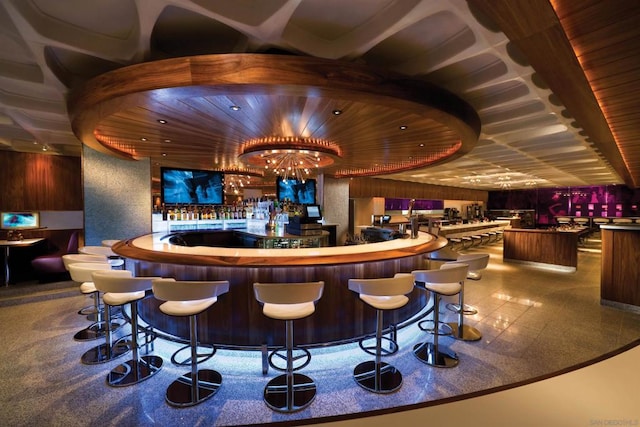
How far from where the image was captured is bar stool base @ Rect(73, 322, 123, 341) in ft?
10.2

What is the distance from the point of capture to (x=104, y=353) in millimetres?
2785

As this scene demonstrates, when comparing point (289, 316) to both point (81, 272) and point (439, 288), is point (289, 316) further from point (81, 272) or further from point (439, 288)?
point (81, 272)

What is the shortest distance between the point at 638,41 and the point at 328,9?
2.19 m

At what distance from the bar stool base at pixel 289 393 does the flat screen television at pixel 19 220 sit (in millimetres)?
6948

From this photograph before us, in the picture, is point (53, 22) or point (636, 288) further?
point (636, 288)

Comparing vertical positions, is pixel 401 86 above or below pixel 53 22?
below

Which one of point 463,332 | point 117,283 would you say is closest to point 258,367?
point 117,283

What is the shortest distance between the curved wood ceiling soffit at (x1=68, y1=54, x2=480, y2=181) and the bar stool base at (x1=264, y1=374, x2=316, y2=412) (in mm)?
2565

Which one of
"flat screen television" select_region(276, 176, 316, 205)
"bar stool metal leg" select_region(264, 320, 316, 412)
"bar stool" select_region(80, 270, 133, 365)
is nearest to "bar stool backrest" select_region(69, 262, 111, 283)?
"bar stool" select_region(80, 270, 133, 365)

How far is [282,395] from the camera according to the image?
2.18 meters

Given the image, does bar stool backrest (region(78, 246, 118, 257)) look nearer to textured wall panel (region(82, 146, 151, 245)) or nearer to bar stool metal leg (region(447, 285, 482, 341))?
textured wall panel (region(82, 146, 151, 245))

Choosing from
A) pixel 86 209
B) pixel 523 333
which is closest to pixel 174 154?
pixel 86 209

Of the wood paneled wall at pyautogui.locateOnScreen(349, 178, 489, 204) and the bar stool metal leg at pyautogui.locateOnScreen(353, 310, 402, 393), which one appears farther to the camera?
the wood paneled wall at pyautogui.locateOnScreen(349, 178, 489, 204)

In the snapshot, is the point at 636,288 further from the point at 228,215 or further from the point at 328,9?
the point at 228,215
